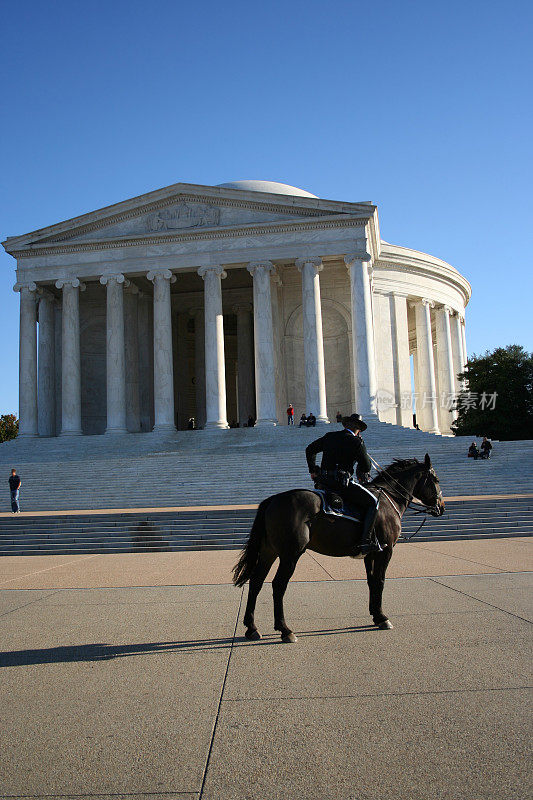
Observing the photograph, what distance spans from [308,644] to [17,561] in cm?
1442

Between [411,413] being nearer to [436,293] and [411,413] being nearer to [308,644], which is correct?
[436,293]

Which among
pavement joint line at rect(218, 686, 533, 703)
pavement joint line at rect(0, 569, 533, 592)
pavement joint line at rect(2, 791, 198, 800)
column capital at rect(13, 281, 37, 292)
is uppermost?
column capital at rect(13, 281, 37, 292)

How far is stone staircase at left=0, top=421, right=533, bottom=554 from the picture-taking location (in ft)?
75.0

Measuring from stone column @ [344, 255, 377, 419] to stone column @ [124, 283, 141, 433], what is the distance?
1900 cm

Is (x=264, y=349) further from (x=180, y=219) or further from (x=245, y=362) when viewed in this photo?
(x=180, y=219)

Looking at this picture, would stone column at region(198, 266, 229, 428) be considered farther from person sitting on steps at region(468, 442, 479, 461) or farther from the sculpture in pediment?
person sitting on steps at region(468, 442, 479, 461)

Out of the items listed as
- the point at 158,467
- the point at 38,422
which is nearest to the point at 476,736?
the point at 158,467

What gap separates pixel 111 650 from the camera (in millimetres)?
8492

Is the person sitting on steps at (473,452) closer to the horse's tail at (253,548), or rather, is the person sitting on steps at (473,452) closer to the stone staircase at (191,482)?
the stone staircase at (191,482)

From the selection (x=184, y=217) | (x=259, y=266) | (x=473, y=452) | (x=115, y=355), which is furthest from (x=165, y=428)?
(x=473, y=452)

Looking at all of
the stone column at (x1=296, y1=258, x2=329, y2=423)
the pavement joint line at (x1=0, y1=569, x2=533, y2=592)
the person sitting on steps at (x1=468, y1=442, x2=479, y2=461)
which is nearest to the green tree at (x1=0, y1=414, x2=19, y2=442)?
the stone column at (x1=296, y1=258, x2=329, y2=423)

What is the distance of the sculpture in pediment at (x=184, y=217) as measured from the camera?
166ft

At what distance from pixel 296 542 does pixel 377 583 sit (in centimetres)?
142

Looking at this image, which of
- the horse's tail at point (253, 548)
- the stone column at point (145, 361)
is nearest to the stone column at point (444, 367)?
the stone column at point (145, 361)
